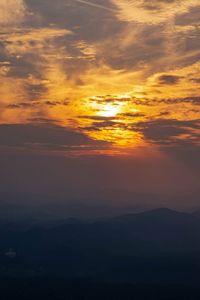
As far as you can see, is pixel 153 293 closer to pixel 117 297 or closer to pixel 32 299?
pixel 117 297

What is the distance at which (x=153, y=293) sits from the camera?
197500 mm

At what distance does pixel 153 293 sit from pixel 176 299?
14.4 metres

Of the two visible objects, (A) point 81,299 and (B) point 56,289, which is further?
(B) point 56,289

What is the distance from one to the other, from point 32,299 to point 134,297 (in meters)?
45.6

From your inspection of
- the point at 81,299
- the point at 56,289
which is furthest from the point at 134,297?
the point at 56,289

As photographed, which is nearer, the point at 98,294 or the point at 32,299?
the point at 32,299

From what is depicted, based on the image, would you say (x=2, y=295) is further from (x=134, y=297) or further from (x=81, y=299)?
(x=134, y=297)

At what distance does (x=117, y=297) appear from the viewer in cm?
18925

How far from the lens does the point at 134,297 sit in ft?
626

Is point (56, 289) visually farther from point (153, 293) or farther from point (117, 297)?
point (153, 293)

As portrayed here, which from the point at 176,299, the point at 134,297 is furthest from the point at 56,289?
the point at 176,299

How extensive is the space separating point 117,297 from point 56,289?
30248 mm

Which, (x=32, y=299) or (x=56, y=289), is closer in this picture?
(x=32, y=299)

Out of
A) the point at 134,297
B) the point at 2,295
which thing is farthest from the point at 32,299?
the point at 134,297
